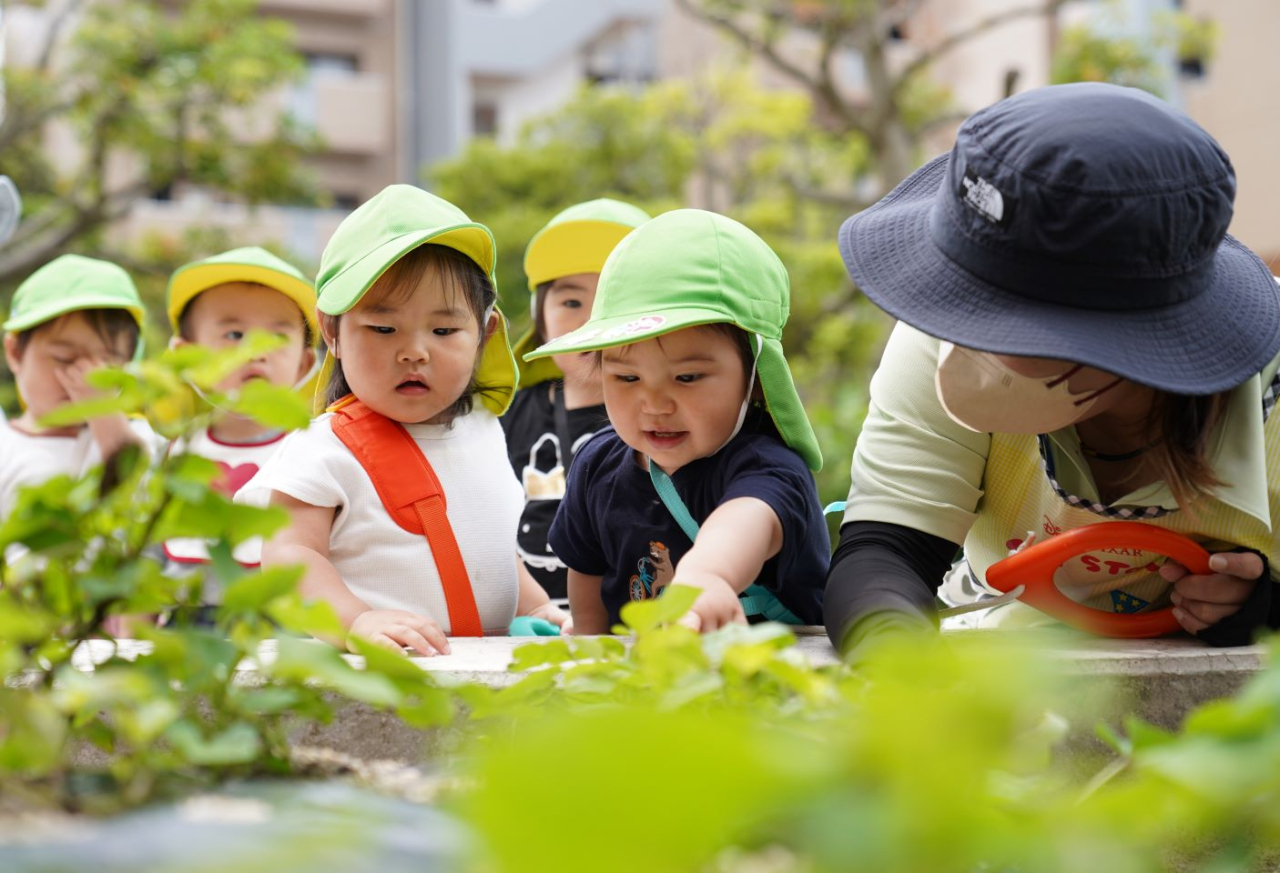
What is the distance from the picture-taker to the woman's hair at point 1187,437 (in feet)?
5.24

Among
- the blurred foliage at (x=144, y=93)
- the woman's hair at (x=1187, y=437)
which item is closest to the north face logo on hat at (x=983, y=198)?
the woman's hair at (x=1187, y=437)

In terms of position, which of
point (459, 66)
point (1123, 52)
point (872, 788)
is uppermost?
point (459, 66)

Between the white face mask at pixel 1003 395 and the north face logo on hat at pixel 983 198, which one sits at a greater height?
the north face logo on hat at pixel 983 198

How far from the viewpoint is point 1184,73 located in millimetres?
17719

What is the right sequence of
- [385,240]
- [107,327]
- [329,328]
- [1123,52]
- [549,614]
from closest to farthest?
[385,240] < [329,328] < [549,614] < [107,327] < [1123,52]

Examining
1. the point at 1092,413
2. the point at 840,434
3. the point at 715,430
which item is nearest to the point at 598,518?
the point at 715,430

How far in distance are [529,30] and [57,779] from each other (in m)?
20.9

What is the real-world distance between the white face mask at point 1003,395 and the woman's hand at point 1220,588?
320mm

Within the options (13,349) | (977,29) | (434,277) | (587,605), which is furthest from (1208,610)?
(977,29)

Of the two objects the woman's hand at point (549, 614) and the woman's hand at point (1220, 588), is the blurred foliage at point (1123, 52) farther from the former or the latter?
the woman's hand at point (1220, 588)

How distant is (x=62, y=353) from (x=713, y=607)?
2.44 metres

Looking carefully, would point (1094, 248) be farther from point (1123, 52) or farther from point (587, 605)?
point (1123, 52)

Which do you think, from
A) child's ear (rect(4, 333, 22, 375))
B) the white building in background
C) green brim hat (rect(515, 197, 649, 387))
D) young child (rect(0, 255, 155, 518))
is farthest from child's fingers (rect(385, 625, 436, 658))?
the white building in background

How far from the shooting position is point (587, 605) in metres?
2.13
